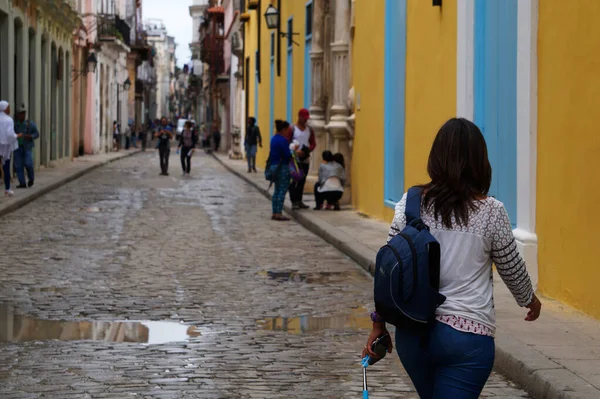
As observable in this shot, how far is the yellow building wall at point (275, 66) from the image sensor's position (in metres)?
27.6

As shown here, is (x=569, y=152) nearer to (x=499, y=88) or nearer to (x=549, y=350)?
(x=549, y=350)

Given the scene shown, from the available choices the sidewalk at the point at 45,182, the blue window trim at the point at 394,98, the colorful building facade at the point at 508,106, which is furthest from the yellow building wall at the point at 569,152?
the sidewalk at the point at 45,182

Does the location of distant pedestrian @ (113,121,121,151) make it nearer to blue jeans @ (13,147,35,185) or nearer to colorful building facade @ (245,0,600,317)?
blue jeans @ (13,147,35,185)

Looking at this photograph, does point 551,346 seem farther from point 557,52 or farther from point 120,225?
point 120,225

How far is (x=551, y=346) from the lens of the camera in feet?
22.6

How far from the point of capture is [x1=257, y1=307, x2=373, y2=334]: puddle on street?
27.0ft

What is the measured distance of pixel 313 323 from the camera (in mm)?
8469

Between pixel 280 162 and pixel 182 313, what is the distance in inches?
348

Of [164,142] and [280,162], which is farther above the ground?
[164,142]

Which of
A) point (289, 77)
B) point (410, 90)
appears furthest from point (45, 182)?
point (410, 90)

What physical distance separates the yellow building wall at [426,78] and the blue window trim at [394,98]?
302mm

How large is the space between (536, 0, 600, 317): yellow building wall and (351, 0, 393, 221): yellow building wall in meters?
7.12

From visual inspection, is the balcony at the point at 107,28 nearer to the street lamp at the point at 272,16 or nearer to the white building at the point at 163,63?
the street lamp at the point at 272,16

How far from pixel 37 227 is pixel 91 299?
269 inches
